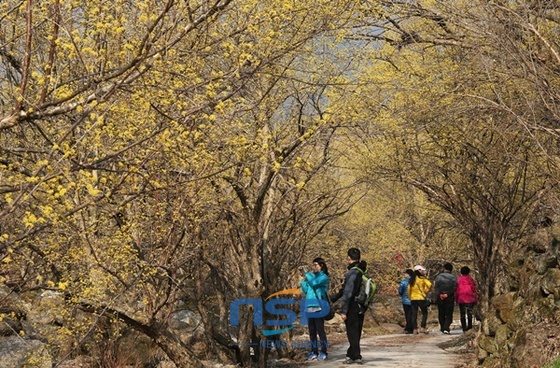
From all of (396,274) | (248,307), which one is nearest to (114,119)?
(248,307)

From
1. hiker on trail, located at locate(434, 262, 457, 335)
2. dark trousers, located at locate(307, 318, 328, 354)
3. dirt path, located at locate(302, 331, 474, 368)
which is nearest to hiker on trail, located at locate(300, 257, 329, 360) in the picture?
dark trousers, located at locate(307, 318, 328, 354)

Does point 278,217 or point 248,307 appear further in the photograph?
point 278,217

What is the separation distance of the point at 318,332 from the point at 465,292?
787 cm

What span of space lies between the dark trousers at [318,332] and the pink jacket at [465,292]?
22.9 ft

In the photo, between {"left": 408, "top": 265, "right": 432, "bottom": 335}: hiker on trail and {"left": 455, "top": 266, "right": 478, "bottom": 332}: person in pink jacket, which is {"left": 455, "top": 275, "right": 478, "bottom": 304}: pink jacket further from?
{"left": 408, "top": 265, "right": 432, "bottom": 335}: hiker on trail

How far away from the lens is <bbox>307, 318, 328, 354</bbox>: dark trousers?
44.6ft

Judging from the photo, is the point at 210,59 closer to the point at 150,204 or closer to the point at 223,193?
the point at 150,204

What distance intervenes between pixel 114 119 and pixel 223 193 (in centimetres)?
519

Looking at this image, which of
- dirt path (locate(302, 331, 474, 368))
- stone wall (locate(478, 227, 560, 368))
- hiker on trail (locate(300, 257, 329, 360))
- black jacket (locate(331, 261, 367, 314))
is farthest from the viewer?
hiker on trail (locate(300, 257, 329, 360))

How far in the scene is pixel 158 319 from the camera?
1125 centimetres

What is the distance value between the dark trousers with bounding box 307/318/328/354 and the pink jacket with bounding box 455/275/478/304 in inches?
275

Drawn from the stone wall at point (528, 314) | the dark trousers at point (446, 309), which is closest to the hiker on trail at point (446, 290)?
the dark trousers at point (446, 309)

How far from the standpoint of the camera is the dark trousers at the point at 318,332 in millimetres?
13602

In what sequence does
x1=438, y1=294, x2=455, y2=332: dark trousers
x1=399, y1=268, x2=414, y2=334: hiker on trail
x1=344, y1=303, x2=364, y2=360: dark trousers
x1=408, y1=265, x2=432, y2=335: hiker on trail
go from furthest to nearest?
x1=399, y1=268, x2=414, y2=334: hiker on trail
x1=438, y1=294, x2=455, y2=332: dark trousers
x1=408, y1=265, x2=432, y2=335: hiker on trail
x1=344, y1=303, x2=364, y2=360: dark trousers
